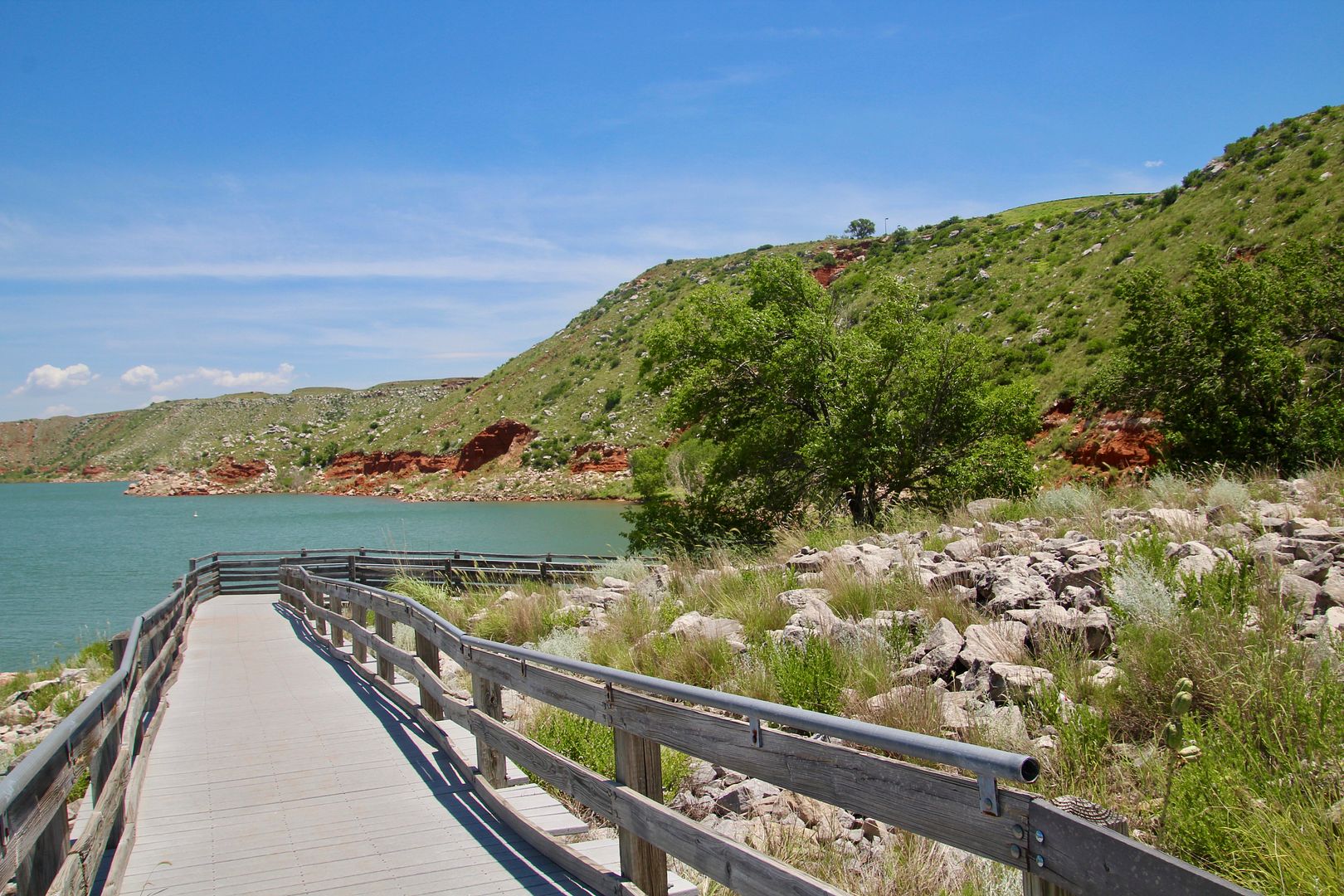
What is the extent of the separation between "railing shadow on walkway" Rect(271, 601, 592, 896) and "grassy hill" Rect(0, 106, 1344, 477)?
54.2 ft

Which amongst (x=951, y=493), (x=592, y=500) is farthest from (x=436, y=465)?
(x=951, y=493)

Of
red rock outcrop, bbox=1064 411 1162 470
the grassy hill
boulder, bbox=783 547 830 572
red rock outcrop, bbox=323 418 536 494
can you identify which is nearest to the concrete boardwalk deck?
boulder, bbox=783 547 830 572

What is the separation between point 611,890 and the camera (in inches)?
161

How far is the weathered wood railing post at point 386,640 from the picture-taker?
961 centimetres

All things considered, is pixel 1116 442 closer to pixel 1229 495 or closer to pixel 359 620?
pixel 1229 495

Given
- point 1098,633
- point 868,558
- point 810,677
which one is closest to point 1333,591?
point 1098,633

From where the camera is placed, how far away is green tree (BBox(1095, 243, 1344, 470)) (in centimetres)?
2041

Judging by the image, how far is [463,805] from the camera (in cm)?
590

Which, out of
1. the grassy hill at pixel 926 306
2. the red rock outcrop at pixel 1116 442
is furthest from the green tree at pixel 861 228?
the red rock outcrop at pixel 1116 442

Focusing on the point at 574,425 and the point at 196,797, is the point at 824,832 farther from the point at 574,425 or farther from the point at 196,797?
the point at 574,425

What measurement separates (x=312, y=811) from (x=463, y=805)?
3.19ft

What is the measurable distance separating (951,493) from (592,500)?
59.7 metres

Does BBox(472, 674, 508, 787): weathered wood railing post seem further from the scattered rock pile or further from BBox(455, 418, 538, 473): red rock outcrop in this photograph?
BBox(455, 418, 538, 473): red rock outcrop

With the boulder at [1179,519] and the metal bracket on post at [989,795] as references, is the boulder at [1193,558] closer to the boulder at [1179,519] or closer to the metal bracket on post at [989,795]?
the boulder at [1179,519]
